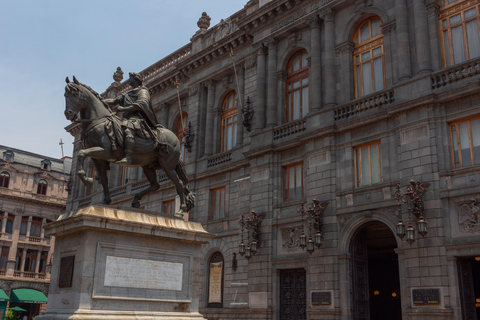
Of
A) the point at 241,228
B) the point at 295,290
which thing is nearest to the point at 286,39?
the point at 241,228

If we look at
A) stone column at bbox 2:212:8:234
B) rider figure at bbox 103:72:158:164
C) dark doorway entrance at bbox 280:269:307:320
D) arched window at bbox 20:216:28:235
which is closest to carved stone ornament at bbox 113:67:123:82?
stone column at bbox 2:212:8:234

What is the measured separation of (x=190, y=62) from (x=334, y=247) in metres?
19.0

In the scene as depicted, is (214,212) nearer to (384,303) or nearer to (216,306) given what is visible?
(216,306)

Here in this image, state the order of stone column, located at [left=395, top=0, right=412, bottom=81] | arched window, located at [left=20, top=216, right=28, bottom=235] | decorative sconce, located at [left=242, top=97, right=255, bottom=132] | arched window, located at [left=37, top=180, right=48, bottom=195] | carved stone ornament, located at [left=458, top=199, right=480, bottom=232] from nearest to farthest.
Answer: carved stone ornament, located at [left=458, top=199, right=480, bottom=232], stone column, located at [left=395, top=0, right=412, bottom=81], decorative sconce, located at [left=242, top=97, right=255, bottom=132], arched window, located at [left=20, top=216, right=28, bottom=235], arched window, located at [left=37, top=180, right=48, bottom=195]

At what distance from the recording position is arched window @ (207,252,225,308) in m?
29.3

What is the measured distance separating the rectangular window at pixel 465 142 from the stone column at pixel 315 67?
752cm

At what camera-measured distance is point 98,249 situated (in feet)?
39.5

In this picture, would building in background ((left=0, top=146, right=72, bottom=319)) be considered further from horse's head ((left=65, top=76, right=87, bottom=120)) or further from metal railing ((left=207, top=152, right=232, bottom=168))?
horse's head ((left=65, top=76, right=87, bottom=120))

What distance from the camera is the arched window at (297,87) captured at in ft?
93.1

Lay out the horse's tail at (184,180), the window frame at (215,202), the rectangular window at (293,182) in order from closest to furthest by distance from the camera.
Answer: the horse's tail at (184,180) → the rectangular window at (293,182) → the window frame at (215,202)

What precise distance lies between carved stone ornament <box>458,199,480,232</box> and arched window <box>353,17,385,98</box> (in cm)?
756

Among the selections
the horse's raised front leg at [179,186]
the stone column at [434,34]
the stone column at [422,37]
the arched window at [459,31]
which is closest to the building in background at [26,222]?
the horse's raised front leg at [179,186]

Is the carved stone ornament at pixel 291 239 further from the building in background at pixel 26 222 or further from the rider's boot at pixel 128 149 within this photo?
the building in background at pixel 26 222

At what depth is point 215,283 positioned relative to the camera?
2986 centimetres
